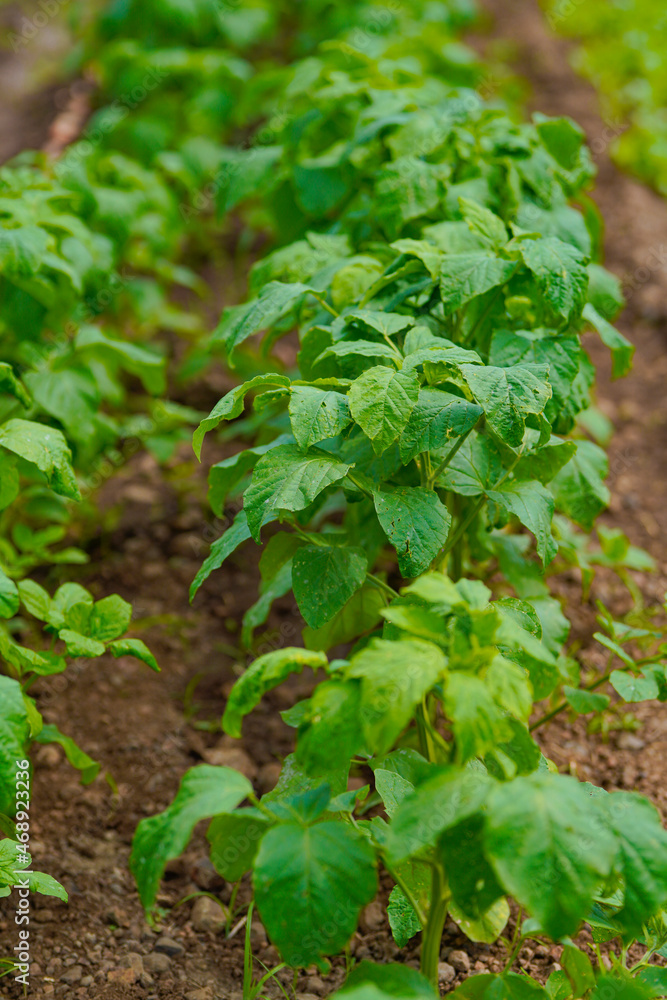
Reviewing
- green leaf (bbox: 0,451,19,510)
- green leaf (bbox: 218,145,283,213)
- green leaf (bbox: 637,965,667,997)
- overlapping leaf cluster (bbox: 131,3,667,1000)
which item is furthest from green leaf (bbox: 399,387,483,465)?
green leaf (bbox: 218,145,283,213)

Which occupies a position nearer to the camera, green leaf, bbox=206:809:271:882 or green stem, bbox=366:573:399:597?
green leaf, bbox=206:809:271:882

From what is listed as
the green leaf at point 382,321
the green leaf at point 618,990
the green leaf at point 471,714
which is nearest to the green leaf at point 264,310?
the green leaf at point 382,321

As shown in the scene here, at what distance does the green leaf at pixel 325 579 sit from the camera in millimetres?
1583

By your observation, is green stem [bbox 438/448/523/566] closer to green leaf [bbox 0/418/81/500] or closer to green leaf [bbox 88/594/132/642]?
green leaf [bbox 88/594/132/642]

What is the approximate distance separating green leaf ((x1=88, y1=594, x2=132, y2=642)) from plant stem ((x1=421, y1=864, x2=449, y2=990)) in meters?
0.73

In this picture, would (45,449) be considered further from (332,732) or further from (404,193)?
(404,193)

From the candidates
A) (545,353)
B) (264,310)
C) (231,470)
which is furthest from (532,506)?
(264,310)

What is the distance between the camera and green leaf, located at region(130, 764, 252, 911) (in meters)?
1.24

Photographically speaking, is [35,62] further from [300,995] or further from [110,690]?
[300,995]

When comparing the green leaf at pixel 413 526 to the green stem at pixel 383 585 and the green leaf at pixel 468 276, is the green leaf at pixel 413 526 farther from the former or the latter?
the green leaf at pixel 468 276

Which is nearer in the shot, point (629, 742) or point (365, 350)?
point (365, 350)

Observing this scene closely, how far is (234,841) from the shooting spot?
59.2 inches

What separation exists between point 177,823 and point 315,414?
0.68 m

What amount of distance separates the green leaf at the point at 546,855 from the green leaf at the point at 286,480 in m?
0.56
